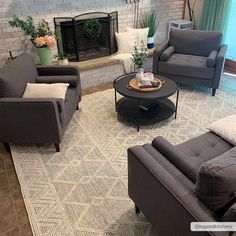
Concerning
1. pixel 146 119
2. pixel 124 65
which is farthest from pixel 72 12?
pixel 146 119

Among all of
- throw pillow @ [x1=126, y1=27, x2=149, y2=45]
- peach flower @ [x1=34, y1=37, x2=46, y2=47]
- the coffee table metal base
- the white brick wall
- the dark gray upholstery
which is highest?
the white brick wall

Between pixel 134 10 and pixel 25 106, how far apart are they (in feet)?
10.0

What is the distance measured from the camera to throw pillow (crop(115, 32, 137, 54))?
4344 mm

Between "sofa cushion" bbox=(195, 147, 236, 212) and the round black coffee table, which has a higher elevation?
"sofa cushion" bbox=(195, 147, 236, 212)

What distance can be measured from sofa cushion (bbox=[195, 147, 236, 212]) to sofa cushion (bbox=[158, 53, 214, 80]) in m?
2.54

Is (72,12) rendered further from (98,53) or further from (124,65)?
(124,65)

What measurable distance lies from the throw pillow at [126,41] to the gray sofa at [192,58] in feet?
2.03

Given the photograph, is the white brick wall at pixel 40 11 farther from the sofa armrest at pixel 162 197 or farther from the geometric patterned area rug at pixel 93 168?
the sofa armrest at pixel 162 197

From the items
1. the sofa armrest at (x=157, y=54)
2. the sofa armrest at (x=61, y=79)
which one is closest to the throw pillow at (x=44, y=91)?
the sofa armrest at (x=61, y=79)

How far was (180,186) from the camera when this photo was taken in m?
1.37

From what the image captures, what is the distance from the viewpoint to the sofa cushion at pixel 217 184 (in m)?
1.16

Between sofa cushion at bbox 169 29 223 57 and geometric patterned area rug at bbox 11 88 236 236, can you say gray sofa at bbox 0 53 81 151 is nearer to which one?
geometric patterned area rug at bbox 11 88 236 236

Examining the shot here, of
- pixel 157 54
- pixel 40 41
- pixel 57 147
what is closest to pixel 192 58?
pixel 157 54

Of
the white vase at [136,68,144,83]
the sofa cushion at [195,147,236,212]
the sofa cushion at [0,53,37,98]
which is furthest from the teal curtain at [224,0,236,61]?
the sofa cushion at [195,147,236,212]
